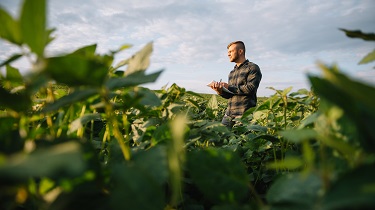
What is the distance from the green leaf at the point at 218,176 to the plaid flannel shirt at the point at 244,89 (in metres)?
4.10

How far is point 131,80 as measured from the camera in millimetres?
458

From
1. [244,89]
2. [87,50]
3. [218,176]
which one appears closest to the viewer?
[218,176]

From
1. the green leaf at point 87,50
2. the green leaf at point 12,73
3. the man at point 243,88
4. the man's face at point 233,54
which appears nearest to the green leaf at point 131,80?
Answer: the green leaf at point 87,50

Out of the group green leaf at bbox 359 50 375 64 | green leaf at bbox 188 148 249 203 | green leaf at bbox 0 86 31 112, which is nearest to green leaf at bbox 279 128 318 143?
green leaf at bbox 188 148 249 203

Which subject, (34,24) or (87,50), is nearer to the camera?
(34,24)

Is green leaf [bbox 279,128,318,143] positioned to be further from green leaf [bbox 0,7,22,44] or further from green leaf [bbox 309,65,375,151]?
green leaf [bbox 0,7,22,44]

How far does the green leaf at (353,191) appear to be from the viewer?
0.25 metres

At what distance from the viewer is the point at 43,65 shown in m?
0.31

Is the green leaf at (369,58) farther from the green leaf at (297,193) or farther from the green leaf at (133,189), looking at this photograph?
the green leaf at (133,189)

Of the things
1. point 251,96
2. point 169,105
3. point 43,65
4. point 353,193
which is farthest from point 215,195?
point 251,96

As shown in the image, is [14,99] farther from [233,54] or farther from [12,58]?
[233,54]

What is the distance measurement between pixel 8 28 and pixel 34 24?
163mm

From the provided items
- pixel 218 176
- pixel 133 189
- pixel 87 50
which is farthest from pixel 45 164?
pixel 87 50

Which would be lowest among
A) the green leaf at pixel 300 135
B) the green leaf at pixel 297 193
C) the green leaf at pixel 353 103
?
the green leaf at pixel 297 193
